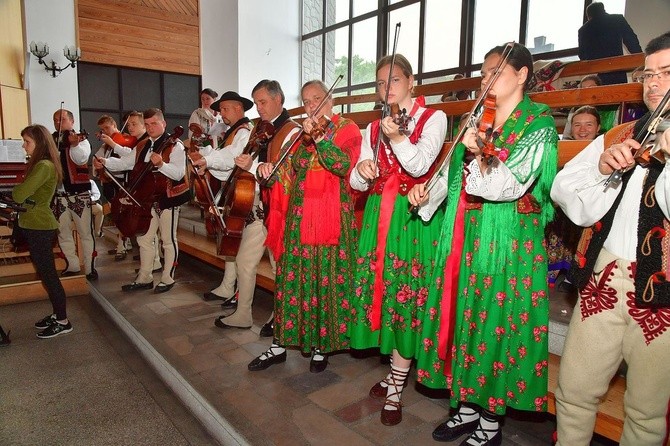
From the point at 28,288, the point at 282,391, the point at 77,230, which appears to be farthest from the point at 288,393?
the point at 77,230

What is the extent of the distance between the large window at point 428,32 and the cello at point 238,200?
3.63 metres

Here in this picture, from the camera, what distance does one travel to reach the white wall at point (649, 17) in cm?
460

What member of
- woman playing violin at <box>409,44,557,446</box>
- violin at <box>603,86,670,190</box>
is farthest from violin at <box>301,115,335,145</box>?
violin at <box>603,86,670,190</box>

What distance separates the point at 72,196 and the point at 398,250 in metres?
3.96

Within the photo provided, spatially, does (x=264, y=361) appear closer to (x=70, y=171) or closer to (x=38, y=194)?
(x=38, y=194)

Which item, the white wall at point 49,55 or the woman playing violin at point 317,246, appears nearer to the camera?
the woman playing violin at point 317,246

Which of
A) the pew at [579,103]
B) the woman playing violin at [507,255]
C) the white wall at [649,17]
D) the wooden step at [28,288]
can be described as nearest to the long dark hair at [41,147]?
the wooden step at [28,288]

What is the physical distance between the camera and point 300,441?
197 centimetres

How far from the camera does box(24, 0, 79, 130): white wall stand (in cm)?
745

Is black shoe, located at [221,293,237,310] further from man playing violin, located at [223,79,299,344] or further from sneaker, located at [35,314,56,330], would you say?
sneaker, located at [35,314,56,330]

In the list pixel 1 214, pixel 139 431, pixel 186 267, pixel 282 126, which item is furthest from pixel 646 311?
pixel 186 267

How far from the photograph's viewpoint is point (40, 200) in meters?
3.29

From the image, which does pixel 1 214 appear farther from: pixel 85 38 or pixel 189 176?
pixel 85 38

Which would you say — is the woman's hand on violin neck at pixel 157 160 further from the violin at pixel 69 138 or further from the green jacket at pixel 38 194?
the violin at pixel 69 138
